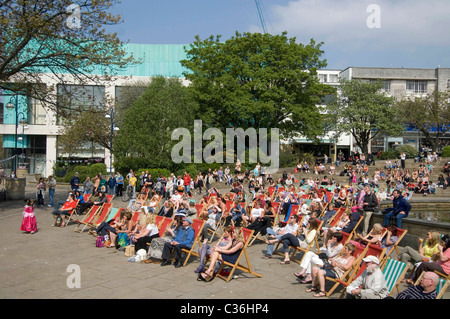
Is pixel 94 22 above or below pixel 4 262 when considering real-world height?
above

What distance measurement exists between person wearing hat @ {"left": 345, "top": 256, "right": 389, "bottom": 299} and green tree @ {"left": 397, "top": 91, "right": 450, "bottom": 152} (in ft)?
145

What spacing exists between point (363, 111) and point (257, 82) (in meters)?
16.2

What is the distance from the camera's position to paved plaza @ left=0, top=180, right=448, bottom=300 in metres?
6.82

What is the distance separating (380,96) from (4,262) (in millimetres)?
43481

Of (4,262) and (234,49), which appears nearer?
(4,262)

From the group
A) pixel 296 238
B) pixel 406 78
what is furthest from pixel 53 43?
pixel 406 78

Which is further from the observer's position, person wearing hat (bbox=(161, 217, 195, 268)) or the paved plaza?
person wearing hat (bbox=(161, 217, 195, 268))

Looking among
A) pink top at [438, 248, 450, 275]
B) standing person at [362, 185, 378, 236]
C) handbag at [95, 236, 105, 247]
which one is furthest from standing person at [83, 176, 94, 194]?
pink top at [438, 248, 450, 275]

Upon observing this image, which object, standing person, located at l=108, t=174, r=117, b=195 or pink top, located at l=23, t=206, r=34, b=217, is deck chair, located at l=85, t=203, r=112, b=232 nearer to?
pink top, located at l=23, t=206, r=34, b=217

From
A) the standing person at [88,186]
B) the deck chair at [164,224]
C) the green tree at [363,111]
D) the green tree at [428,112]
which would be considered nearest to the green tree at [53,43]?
the standing person at [88,186]

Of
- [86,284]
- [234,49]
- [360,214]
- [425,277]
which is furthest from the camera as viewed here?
[234,49]

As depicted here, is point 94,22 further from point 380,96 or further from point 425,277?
point 380,96

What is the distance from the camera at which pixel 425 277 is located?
5.73m
